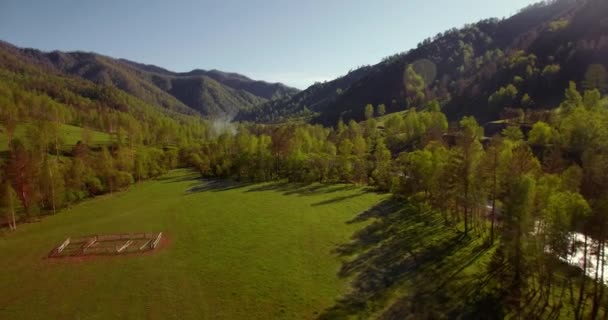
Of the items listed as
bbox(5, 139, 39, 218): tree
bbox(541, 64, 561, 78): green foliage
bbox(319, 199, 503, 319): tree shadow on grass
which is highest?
bbox(541, 64, 561, 78): green foliage

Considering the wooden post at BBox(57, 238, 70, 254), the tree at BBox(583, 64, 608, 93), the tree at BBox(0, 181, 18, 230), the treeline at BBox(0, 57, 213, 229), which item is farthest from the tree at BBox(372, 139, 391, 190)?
the tree at BBox(583, 64, 608, 93)

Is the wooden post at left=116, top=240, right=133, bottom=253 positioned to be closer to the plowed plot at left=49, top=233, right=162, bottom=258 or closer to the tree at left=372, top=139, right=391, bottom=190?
the plowed plot at left=49, top=233, right=162, bottom=258

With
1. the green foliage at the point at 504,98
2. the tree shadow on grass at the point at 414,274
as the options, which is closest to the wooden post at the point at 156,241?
the tree shadow on grass at the point at 414,274

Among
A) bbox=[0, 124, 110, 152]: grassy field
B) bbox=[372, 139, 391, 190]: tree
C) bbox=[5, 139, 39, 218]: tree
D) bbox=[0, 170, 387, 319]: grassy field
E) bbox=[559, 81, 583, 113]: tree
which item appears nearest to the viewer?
bbox=[0, 170, 387, 319]: grassy field

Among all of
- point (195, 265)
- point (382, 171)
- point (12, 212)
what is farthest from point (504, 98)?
point (12, 212)

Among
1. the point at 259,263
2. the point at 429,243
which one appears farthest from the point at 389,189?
the point at 259,263

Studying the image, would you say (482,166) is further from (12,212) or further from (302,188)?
(12,212)

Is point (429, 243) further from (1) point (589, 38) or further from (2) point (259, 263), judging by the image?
(1) point (589, 38)
